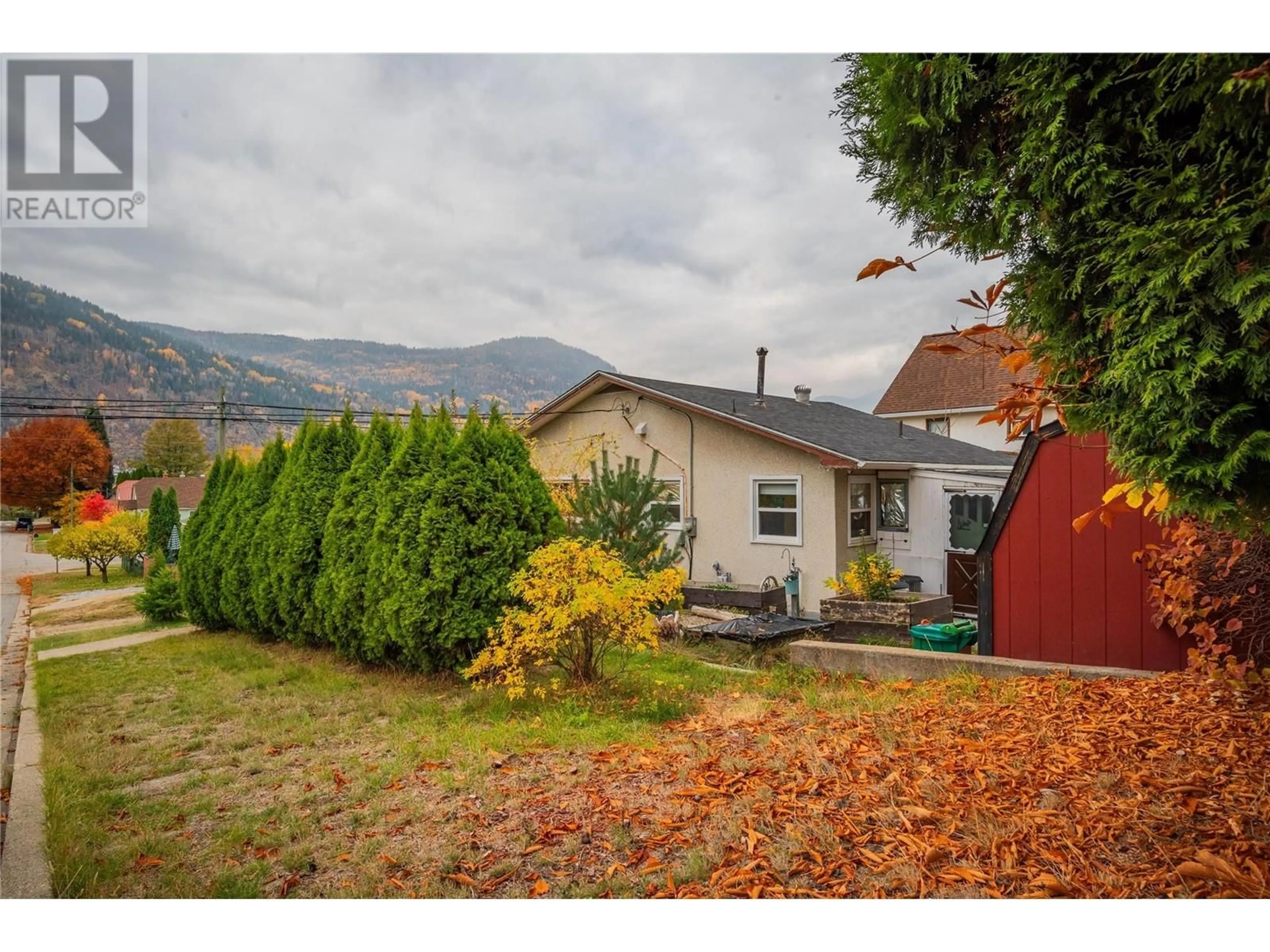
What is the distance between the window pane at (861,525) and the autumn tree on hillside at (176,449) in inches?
1352

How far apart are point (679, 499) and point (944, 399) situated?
36.5 ft

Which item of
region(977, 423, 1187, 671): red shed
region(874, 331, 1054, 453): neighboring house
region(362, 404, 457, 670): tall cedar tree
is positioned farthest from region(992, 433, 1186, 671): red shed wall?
region(874, 331, 1054, 453): neighboring house

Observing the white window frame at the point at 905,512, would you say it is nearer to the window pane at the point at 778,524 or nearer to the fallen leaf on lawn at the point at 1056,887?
the window pane at the point at 778,524

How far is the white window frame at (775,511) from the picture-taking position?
11.7 metres

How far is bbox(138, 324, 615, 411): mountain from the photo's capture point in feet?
70.5

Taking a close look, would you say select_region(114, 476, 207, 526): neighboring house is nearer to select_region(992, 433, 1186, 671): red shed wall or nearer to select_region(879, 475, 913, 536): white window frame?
select_region(879, 475, 913, 536): white window frame

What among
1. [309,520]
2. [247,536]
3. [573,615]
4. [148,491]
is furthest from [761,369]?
[148,491]

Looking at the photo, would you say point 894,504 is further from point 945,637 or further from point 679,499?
point 945,637

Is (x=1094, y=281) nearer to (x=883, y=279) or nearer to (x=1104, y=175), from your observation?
(x=1104, y=175)

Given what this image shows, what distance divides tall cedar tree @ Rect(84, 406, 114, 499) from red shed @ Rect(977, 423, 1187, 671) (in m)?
16.6
